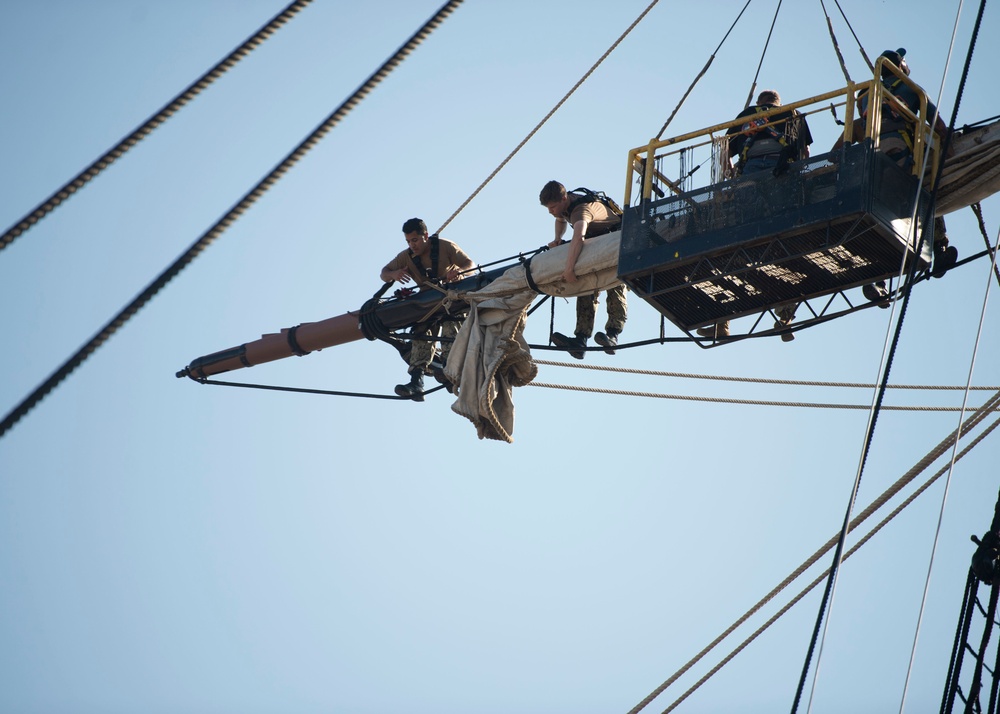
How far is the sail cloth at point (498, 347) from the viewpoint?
600 inches

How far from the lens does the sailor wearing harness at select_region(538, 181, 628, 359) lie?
15.0m

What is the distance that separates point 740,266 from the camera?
13.6m

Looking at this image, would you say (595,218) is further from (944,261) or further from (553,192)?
(944,261)

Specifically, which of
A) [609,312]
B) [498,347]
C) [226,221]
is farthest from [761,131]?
[226,221]

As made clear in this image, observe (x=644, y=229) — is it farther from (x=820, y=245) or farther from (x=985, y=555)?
(x=985, y=555)

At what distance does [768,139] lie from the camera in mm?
13742

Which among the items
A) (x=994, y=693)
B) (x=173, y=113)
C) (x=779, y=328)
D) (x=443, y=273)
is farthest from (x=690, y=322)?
(x=173, y=113)

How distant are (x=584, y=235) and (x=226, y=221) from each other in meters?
7.15

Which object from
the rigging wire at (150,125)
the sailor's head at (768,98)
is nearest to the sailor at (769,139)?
the sailor's head at (768,98)

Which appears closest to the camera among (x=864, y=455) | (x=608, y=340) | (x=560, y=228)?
(x=864, y=455)

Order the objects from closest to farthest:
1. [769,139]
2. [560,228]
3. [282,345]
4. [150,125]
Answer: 1. [150,125]
2. [769,139]
3. [560,228]
4. [282,345]

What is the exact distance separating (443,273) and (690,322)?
2.84 m

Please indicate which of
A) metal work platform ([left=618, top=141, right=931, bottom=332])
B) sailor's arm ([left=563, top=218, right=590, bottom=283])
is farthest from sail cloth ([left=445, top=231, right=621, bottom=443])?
metal work platform ([left=618, top=141, right=931, bottom=332])

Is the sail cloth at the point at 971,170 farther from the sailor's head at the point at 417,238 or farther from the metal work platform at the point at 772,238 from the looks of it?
the sailor's head at the point at 417,238
